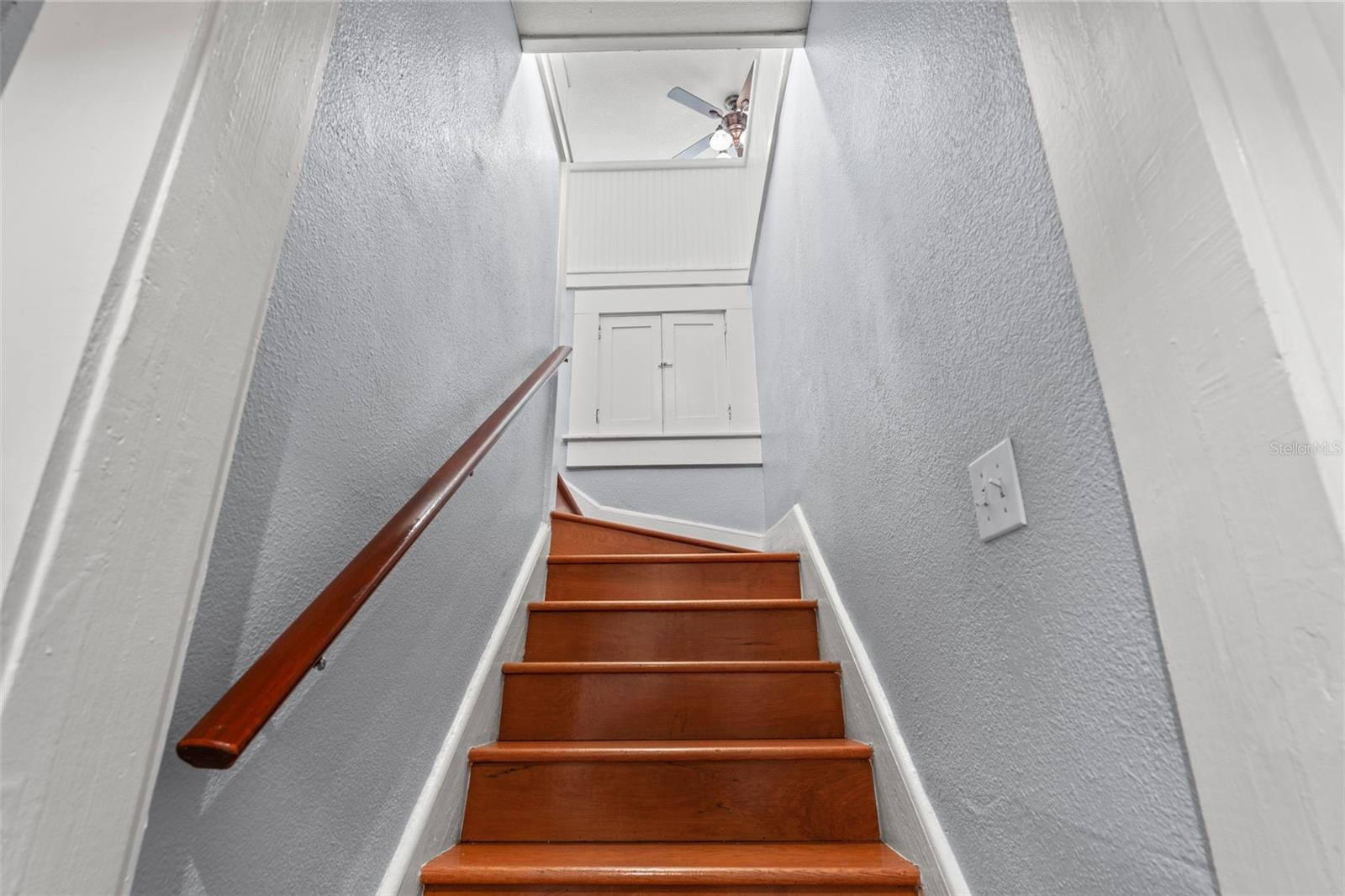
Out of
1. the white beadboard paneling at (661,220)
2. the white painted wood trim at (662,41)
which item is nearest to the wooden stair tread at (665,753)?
the white painted wood trim at (662,41)

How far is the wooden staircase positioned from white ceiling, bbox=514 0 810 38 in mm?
1782

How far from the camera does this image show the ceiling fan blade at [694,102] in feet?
12.3

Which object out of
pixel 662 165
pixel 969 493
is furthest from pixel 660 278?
pixel 969 493

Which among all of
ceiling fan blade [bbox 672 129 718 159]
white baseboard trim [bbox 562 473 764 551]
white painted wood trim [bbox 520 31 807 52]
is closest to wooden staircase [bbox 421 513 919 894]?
white baseboard trim [bbox 562 473 764 551]

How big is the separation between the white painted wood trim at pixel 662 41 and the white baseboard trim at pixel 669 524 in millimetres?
1878

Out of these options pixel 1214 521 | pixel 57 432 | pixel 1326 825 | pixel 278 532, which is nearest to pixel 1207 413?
pixel 1214 521

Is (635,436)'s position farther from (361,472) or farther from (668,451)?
(361,472)

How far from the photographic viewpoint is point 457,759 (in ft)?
4.11

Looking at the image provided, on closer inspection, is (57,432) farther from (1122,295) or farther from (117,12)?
(1122,295)

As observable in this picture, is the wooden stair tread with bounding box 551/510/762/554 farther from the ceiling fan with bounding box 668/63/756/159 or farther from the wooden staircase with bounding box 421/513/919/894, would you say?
the ceiling fan with bounding box 668/63/756/159

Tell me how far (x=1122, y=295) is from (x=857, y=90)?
1.16 m

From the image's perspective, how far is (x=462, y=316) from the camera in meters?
1.42

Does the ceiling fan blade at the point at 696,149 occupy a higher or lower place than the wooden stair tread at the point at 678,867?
higher

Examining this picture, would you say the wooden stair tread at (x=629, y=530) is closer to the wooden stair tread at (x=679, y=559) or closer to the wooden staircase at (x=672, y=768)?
the wooden stair tread at (x=679, y=559)
